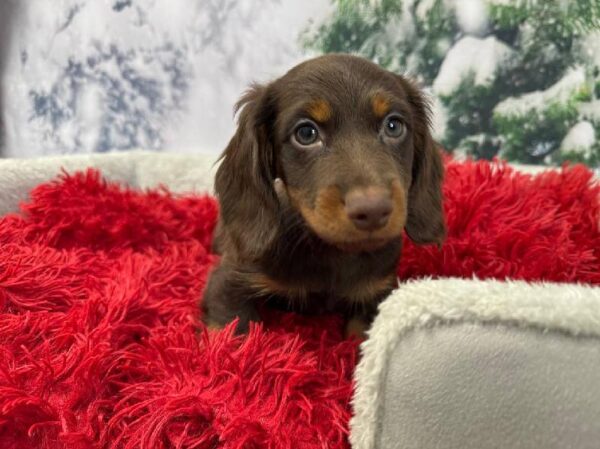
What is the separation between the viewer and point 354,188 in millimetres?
1063

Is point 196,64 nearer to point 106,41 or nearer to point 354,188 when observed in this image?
point 106,41

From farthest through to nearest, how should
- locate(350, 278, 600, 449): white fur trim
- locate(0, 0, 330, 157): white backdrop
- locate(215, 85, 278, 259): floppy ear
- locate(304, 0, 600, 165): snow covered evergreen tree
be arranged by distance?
locate(0, 0, 330, 157): white backdrop → locate(304, 0, 600, 165): snow covered evergreen tree → locate(215, 85, 278, 259): floppy ear → locate(350, 278, 600, 449): white fur trim

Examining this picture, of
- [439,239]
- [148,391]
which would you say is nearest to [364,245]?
[439,239]

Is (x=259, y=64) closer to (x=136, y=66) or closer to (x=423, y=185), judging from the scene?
(x=136, y=66)

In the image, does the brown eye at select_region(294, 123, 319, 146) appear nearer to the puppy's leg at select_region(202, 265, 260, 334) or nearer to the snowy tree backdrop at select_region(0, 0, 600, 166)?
the puppy's leg at select_region(202, 265, 260, 334)

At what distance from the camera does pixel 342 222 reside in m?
1.07

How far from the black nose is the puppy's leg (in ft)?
1.53

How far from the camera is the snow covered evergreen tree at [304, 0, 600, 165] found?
2.49 m

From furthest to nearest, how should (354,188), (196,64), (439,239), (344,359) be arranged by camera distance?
(196,64), (439,239), (344,359), (354,188)

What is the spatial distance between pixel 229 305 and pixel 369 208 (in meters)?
0.53

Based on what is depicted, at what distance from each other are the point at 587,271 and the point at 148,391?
1271 millimetres

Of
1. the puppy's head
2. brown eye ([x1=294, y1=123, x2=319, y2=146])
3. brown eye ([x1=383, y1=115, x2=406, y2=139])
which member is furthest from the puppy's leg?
brown eye ([x1=383, y1=115, x2=406, y2=139])

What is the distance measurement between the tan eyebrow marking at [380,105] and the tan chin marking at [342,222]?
0.64ft

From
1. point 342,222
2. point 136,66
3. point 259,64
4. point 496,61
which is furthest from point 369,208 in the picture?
point 136,66
